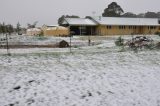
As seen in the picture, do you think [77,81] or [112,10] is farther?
[112,10]

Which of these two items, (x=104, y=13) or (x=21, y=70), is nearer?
(x=21, y=70)

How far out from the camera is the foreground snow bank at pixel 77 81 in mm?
11227

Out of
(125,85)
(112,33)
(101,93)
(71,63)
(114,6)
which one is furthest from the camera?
(114,6)

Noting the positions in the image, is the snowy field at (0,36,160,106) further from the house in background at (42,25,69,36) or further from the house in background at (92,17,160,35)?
the house in background at (92,17,160,35)

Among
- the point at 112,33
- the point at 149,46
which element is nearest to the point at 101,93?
the point at 149,46

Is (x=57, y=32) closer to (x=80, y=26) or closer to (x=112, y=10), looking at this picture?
(x=80, y=26)

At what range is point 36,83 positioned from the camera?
40.6 feet

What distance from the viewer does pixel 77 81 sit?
1295 cm

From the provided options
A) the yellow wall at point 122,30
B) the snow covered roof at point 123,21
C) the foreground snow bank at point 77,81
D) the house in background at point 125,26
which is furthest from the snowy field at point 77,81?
the snow covered roof at point 123,21

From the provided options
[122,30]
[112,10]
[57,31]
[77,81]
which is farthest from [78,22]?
[77,81]

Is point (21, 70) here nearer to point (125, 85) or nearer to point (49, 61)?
point (49, 61)

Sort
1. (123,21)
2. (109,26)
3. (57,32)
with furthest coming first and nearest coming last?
(123,21)
(109,26)
(57,32)

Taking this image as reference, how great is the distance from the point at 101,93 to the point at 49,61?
5.41 meters

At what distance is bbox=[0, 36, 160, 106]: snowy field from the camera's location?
11.2m
